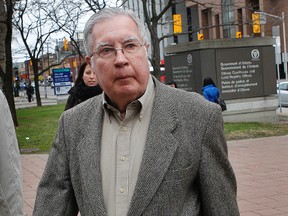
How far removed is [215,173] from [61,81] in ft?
127

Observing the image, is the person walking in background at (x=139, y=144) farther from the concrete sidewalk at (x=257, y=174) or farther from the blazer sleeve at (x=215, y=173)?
the concrete sidewalk at (x=257, y=174)

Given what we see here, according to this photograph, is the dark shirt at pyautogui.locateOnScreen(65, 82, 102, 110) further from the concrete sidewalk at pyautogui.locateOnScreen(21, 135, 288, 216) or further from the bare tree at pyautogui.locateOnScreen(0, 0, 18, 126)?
the bare tree at pyautogui.locateOnScreen(0, 0, 18, 126)

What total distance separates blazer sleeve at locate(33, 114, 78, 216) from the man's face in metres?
0.34

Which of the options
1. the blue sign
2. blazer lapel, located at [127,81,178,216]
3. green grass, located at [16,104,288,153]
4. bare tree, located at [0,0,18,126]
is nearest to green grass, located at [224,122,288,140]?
green grass, located at [16,104,288,153]

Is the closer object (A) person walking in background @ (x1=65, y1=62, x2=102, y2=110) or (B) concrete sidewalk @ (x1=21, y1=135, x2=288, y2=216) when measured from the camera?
(A) person walking in background @ (x1=65, y1=62, x2=102, y2=110)

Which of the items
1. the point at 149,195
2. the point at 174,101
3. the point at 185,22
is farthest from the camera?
the point at 185,22

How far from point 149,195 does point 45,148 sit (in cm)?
1292

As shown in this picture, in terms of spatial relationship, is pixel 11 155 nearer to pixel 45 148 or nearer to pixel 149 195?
pixel 149 195

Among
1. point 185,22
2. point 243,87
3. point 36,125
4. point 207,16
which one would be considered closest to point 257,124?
point 243,87

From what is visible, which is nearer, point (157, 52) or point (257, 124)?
point (257, 124)

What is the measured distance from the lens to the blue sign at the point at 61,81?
40.2 m

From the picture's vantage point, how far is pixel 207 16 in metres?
72.3

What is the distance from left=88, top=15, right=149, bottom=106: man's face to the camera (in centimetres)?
222

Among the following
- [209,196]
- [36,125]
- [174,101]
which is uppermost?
[174,101]
